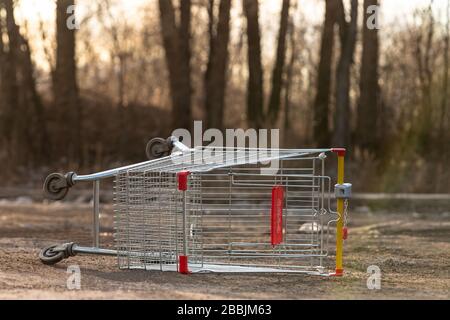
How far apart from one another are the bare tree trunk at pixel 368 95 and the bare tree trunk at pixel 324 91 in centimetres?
100

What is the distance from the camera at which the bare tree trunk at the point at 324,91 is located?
97.8 ft

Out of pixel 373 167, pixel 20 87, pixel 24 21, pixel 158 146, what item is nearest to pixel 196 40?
pixel 24 21

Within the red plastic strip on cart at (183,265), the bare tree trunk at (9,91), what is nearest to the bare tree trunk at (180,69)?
the bare tree trunk at (9,91)

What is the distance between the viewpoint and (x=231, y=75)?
158ft

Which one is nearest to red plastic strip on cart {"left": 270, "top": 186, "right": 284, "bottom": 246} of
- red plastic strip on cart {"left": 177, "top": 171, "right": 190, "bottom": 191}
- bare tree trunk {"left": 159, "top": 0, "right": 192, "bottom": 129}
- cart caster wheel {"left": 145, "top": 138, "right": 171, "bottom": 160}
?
red plastic strip on cart {"left": 177, "top": 171, "right": 190, "bottom": 191}

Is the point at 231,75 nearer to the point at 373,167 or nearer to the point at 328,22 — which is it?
the point at 328,22

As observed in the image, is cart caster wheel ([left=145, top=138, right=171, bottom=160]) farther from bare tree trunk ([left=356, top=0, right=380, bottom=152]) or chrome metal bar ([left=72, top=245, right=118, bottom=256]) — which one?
bare tree trunk ([left=356, top=0, right=380, bottom=152])

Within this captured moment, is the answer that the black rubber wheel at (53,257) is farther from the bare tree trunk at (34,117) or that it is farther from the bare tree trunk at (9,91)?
the bare tree trunk at (34,117)

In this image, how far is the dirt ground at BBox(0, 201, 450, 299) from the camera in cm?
842

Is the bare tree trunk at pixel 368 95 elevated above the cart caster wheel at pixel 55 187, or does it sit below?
above

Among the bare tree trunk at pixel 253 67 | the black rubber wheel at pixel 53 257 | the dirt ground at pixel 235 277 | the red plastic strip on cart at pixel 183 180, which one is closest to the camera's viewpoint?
the dirt ground at pixel 235 277

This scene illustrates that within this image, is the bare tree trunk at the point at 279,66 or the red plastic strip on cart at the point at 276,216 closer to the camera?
the red plastic strip on cart at the point at 276,216

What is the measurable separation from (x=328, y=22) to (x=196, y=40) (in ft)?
45.4

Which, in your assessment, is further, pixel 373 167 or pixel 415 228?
pixel 373 167
